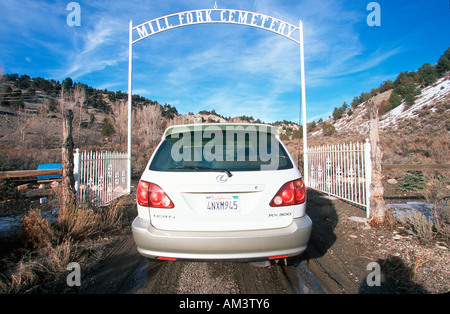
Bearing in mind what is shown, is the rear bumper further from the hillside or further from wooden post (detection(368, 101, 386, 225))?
the hillside

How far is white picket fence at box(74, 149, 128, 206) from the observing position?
5316 millimetres

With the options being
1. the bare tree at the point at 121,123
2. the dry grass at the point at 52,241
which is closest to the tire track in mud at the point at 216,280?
the dry grass at the point at 52,241

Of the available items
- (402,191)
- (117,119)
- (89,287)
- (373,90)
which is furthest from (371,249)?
(373,90)

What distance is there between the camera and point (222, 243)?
7.51 ft

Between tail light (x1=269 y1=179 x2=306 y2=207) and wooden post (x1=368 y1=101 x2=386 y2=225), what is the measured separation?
282 cm

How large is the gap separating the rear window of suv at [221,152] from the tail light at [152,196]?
0.23m

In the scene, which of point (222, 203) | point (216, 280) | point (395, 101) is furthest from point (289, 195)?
point (395, 101)

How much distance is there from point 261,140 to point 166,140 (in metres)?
1.19

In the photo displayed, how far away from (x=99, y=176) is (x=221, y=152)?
5.10 meters

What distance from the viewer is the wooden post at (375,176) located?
4449mm

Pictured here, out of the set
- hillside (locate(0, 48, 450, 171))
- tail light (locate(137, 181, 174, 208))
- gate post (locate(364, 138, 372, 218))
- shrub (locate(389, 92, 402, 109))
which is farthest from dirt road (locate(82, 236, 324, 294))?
shrub (locate(389, 92, 402, 109))

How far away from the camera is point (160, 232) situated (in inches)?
93.7

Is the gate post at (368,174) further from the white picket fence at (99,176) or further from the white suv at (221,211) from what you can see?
the white picket fence at (99,176)

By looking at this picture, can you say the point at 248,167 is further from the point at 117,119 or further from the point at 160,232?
the point at 117,119
